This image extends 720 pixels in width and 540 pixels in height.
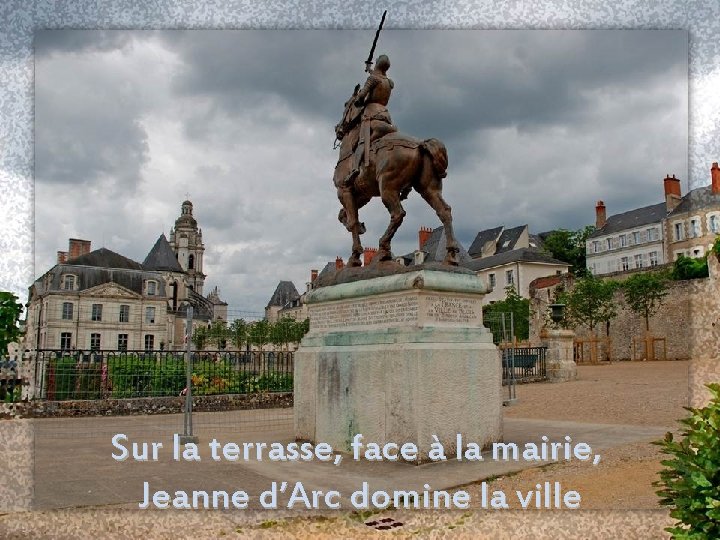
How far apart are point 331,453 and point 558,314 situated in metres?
17.0

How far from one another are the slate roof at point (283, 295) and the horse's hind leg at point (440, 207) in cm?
9370

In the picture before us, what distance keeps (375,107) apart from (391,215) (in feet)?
5.42

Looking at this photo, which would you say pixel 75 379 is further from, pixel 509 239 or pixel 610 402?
pixel 509 239

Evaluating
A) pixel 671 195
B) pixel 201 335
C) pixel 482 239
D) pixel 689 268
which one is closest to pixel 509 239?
pixel 482 239

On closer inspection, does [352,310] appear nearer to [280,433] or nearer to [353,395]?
[353,395]

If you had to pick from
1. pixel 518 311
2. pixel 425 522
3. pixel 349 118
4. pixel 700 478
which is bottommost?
pixel 425 522

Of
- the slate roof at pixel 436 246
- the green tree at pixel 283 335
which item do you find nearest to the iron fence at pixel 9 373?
the green tree at pixel 283 335

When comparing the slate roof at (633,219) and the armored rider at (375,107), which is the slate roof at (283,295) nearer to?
the slate roof at (633,219)

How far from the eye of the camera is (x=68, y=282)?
63781 millimetres

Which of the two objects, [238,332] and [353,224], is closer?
[353,224]

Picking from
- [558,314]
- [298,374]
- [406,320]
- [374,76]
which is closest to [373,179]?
[374,76]

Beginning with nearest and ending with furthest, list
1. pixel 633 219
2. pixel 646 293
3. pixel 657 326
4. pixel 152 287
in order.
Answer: pixel 646 293 → pixel 657 326 → pixel 633 219 → pixel 152 287

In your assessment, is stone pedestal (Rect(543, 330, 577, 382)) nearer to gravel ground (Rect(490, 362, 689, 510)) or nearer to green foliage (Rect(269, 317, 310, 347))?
gravel ground (Rect(490, 362, 689, 510))

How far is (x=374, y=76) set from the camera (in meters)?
8.62
